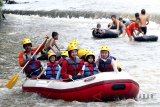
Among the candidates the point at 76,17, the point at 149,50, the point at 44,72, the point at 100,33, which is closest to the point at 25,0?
the point at 76,17

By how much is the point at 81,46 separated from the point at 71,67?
12.0 meters

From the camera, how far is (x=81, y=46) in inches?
963

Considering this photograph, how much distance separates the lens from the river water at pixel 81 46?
41.2ft

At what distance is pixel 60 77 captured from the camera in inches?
505

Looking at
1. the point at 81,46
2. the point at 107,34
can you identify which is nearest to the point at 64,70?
the point at 81,46

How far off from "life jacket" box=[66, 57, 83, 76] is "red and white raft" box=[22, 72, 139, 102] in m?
0.52

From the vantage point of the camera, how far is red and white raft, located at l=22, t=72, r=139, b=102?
11391 millimetres

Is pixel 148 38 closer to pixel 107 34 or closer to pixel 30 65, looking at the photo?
pixel 107 34

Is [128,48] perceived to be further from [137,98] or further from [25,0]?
[25,0]

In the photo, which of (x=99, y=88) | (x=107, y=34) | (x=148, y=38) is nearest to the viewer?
(x=99, y=88)

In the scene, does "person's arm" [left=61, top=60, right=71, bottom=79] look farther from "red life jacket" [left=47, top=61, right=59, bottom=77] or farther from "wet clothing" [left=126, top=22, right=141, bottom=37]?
"wet clothing" [left=126, top=22, right=141, bottom=37]

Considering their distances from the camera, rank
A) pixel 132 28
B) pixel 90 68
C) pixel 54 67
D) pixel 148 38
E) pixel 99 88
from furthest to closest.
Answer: pixel 132 28, pixel 148 38, pixel 54 67, pixel 90 68, pixel 99 88

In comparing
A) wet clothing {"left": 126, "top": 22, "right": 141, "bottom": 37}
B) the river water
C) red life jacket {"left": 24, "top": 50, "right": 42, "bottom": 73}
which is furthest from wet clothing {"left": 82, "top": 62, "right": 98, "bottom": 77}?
wet clothing {"left": 126, "top": 22, "right": 141, "bottom": 37}

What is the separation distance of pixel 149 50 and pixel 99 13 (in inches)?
850
